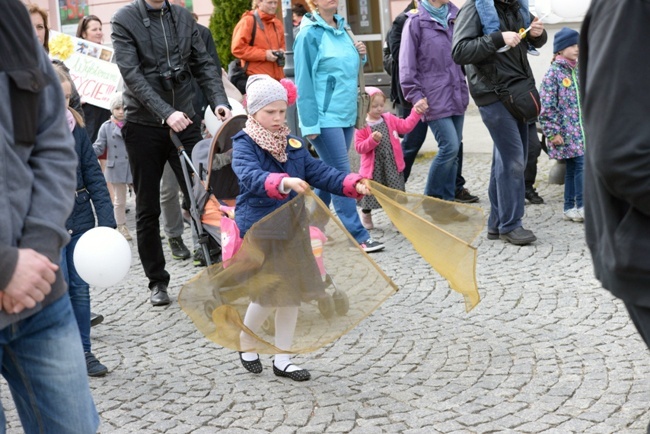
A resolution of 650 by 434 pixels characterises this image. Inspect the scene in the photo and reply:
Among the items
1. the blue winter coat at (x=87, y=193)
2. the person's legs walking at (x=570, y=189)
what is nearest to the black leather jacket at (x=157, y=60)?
the blue winter coat at (x=87, y=193)

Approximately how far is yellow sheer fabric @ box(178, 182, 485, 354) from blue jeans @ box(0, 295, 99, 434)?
2.14 meters

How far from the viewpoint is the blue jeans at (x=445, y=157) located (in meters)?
9.23

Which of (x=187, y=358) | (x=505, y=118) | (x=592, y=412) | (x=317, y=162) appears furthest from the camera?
(x=505, y=118)

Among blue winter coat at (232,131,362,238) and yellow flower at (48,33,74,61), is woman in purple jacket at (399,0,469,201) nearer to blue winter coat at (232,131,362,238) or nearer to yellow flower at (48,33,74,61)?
blue winter coat at (232,131,362,238)

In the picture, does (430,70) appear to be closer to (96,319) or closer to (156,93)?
(156,93)

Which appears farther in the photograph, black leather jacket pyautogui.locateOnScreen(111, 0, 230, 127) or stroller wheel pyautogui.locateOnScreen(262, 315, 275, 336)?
black leather jacket pyautogui.locateOnScreen(111, 0, 230, 127)

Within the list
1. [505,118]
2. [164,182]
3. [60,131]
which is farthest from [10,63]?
[164,182]

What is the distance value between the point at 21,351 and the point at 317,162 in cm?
295

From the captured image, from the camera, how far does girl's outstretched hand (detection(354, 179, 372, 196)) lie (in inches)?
200

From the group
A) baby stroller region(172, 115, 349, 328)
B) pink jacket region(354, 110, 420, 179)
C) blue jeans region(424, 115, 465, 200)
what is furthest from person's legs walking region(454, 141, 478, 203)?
baby stroller region(172, 115, 349, 328)

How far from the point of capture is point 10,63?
2.76m

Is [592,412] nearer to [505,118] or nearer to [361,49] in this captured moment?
[505,118]

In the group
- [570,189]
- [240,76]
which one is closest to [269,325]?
[570,189]

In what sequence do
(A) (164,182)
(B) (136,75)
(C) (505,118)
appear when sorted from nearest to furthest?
(B) (136,75), (C) (505,118), (A) (164,182)
